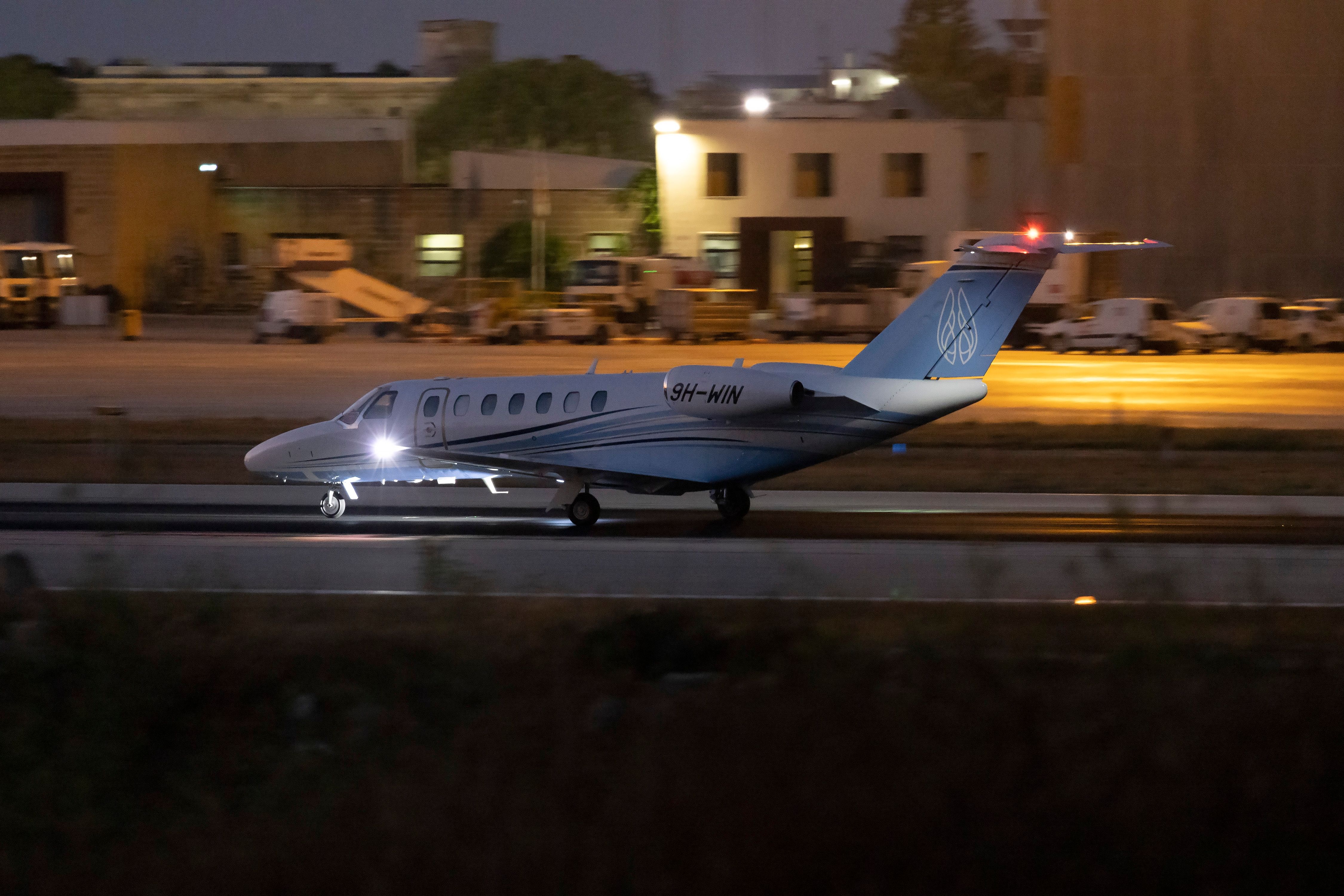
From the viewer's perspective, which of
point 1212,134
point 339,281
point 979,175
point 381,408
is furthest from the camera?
point 979,175

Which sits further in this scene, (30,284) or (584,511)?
(30,284)

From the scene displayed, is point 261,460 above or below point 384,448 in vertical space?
below

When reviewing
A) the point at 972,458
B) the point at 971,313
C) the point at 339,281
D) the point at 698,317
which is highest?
the point at 339,281

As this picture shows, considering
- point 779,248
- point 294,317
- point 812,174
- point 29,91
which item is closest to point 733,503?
point 294,317

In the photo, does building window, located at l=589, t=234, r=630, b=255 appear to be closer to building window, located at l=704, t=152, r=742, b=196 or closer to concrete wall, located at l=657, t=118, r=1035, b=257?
concrete wall, located at l=657, t=118, r=1035, b=257

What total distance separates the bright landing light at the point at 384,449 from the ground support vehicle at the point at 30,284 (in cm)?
5134

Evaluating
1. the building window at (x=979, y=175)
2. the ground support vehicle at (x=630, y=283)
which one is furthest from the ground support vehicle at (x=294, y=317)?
the building window at (x=979, y=175)

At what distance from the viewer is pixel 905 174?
68125 millimetres

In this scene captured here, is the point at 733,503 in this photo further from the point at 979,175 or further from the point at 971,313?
the point at 979,175

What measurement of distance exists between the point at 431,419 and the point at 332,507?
196cm

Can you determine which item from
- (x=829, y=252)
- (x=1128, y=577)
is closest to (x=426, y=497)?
(x=1128, y=577)

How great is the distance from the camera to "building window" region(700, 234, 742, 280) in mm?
68562

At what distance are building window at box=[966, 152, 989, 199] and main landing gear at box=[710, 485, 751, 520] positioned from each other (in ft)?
171

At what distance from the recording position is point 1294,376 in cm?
4288
